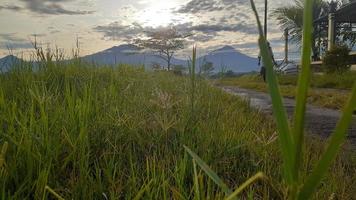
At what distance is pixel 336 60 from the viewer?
547 inches

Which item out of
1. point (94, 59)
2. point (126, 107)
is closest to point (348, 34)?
point (94, 59)

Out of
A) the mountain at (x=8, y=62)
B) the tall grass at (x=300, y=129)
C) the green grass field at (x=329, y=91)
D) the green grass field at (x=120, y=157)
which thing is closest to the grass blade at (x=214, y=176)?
the tall grass at (x=300, y=129)

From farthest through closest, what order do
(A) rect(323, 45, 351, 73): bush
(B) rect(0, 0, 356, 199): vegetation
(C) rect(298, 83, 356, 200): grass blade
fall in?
(A) rect(323, 45, 351, 73): bush → (B) rect(0, 0, 356, 199): vegetation → (C) rect(298, 83, 356, 200): grass blade

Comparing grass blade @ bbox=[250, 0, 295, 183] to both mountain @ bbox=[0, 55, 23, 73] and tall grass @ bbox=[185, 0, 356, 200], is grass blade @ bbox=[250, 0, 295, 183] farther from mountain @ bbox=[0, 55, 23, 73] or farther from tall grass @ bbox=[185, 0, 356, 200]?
mountain @ bbox=[0, 55, 23, 73]

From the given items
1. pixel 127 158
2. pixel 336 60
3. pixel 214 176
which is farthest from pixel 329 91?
pixel 214 176

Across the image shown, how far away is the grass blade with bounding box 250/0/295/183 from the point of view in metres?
0.26

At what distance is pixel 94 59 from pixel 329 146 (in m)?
4.71

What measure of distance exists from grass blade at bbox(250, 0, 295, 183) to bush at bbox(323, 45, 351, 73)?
47.6ft

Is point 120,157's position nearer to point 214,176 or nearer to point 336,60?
point 214,176

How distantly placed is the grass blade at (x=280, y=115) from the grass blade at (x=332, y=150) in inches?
0.5

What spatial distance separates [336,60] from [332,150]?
48.9 feet

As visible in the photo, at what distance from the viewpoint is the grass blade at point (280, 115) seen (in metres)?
0.26

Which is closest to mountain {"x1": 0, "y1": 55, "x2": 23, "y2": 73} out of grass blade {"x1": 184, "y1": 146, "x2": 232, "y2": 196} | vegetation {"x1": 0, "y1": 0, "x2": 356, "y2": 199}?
vegetation {"x1": 0, "y1": 0, "x2": 356, "y2": 199}

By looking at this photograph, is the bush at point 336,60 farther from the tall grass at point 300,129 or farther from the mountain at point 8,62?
the tall grass at point 300,129
